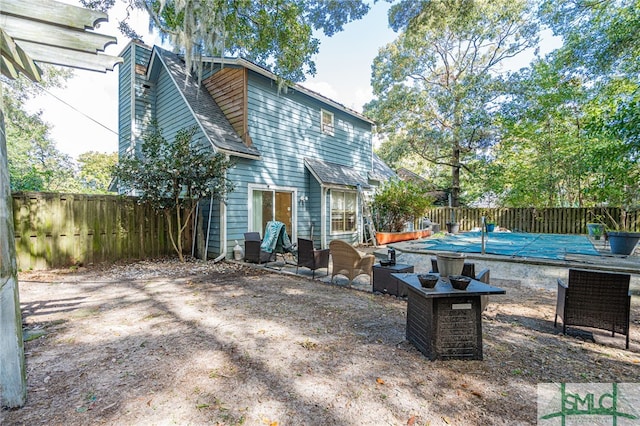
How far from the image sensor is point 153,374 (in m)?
2.38

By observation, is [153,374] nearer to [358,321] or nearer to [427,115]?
[358,321]

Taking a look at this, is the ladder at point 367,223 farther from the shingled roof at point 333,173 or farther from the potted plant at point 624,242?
the potted plant at point 624,242

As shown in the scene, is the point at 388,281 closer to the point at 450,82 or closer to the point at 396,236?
the point at 396,236

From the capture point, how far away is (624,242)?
765cm

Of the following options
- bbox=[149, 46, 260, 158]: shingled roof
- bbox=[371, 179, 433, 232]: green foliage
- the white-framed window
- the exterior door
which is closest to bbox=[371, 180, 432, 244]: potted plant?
bbox=[371, 179, 433, 232]: green foliage

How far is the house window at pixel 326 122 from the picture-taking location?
10906mm

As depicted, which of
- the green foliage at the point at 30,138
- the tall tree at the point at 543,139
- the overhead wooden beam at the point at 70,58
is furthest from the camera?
the green foliage at the point at 30,138

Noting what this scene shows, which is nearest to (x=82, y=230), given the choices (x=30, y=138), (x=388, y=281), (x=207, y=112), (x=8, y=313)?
(x=207, y=112)

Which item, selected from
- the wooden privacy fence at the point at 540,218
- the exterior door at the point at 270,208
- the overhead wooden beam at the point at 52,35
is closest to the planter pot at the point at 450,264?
the overhead wooden beam at the point at 52,35

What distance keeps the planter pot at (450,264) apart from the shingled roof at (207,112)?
240 inches

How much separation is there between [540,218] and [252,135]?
1544cm

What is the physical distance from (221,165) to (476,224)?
15.3 meters

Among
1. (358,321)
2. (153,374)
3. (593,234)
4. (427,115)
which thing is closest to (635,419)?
(358,321)
